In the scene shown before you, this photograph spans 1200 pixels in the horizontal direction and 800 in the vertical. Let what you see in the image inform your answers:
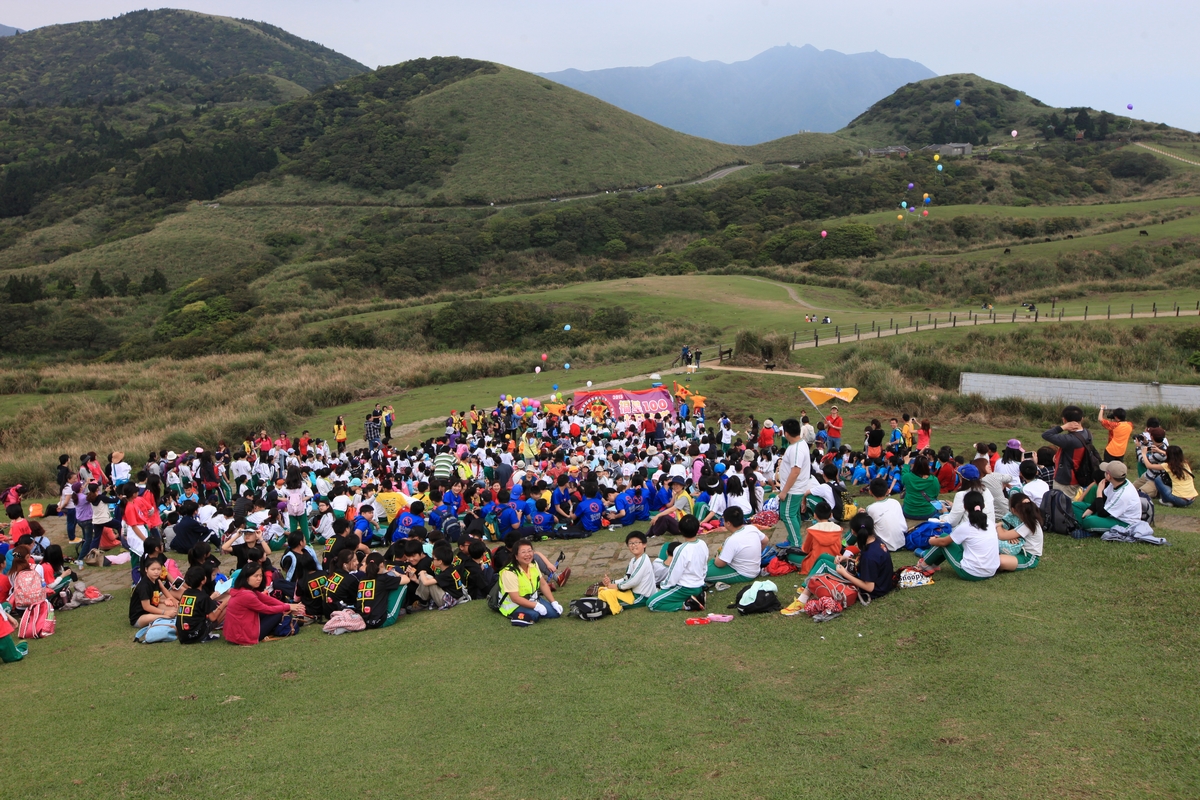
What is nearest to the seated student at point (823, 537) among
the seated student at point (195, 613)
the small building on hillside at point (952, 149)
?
the seated student at point (195, 613)

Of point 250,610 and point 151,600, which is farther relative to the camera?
point 151,600

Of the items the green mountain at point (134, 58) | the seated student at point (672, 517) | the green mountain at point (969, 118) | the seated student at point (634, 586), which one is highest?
the green mountain at point (134, 58)

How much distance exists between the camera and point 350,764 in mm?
5090

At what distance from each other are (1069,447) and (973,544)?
114 inches

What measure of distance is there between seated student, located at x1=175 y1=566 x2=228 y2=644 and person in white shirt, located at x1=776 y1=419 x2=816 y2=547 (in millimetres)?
6325

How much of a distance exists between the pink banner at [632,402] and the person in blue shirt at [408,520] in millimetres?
10275

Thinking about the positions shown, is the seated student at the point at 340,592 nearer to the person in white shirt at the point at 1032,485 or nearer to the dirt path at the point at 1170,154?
the person in white shirt at the point at 1032,485

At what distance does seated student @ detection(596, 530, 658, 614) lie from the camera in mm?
7891

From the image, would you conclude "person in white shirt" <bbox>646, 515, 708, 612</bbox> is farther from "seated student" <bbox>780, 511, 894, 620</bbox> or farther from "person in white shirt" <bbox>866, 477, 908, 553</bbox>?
"person in white shirt" <bbox>866, 477, 908, 553</bbox>

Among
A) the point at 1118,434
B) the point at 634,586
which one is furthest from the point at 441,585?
the point at 1118,434

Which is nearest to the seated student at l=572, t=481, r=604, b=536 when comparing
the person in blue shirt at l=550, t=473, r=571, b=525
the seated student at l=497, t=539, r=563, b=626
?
the person in blue shirt at l=550, t=473, r=571, b=525

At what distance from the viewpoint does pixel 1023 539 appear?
7801mm

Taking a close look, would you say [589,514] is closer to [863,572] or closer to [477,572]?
[477,572]

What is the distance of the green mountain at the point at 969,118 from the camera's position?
88750 mm
